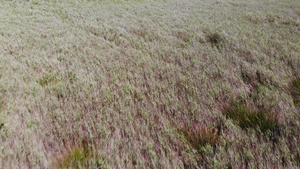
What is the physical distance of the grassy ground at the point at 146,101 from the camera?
1.65m

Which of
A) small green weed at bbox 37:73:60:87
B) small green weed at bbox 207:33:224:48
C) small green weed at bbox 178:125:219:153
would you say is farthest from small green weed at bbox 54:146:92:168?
small green weed at bbox 207:33:224:48

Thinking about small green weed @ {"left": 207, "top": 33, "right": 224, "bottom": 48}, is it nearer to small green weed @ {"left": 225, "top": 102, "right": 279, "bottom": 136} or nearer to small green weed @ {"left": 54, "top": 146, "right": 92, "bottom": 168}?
small green weed @ {"left": 225, "top": 102, "right": 279, "bottom": 136}

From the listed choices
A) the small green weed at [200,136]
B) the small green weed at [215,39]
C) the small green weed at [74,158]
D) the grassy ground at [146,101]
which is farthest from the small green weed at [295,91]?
the small green weed at [74,158]

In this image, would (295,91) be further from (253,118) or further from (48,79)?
(48,79)

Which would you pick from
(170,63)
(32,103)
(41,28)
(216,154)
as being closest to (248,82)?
(170,63)

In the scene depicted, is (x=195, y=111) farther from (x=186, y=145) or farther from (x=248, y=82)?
(x=248, y=82)

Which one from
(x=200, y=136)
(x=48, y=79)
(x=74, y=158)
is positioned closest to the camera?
(x=74, y=158)

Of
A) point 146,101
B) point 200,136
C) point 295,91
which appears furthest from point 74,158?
point 295,91

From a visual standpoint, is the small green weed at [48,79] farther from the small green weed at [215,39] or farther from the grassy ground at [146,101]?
the small green weed at [215,39]

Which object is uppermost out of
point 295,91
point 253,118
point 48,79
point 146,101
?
point 295,91

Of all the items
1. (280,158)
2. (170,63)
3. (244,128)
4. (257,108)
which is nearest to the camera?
(280,158)

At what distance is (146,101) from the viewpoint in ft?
8.01

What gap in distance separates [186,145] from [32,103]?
2009mm

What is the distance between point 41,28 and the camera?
5062mm
